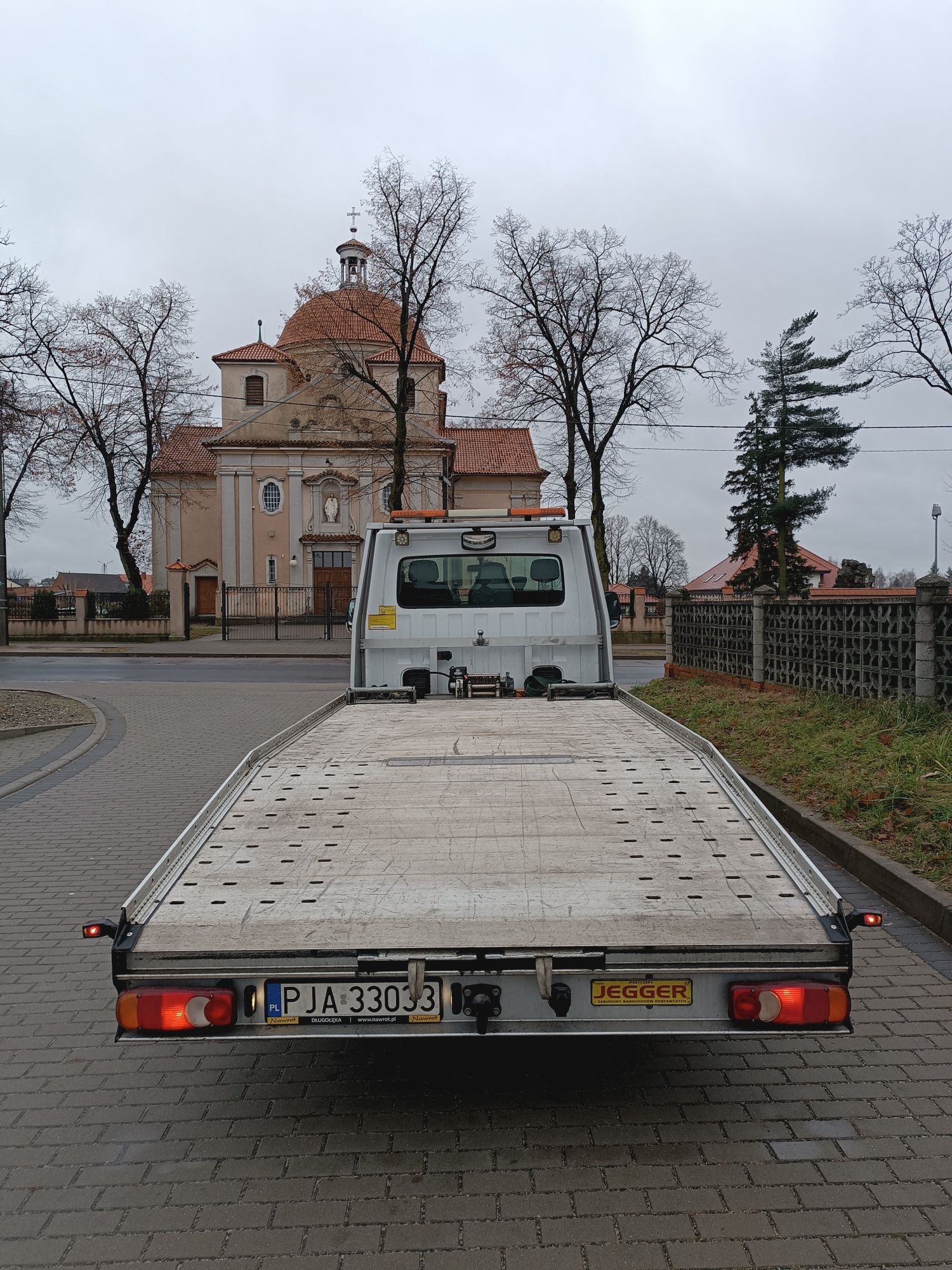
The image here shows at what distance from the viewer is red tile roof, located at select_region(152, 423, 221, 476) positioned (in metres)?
54.1

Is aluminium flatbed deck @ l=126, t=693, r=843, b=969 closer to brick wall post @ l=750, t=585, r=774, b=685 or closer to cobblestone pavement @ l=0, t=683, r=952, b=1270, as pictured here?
cobblestone pavement @ l=0, t=683, r=952, b=1270

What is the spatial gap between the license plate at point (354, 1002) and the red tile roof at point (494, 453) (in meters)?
51.0

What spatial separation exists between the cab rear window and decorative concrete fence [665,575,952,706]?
4228 mm

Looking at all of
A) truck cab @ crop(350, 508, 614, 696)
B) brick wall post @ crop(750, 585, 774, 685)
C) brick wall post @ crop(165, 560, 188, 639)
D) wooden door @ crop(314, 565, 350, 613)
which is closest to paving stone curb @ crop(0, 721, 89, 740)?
truck cab @ crop(350, 508, 614, 696)

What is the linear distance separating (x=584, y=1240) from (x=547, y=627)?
15.0 feet

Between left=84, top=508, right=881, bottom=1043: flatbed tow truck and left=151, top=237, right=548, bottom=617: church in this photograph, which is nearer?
left=84, top=508, right=881, bottom=1043: flatbed tow truck

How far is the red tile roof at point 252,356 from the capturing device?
161 ft

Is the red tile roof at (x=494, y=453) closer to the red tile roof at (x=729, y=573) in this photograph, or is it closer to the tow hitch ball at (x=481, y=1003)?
the red tile roof at (x=729, y=573)

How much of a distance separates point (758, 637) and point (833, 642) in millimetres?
2397

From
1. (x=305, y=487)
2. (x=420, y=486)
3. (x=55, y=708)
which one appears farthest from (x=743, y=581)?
(x=55, y=708)

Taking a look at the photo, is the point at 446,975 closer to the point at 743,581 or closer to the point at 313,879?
the point at 313,879

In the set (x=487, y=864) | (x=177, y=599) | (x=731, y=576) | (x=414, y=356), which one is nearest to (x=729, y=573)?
(x=731, y=576)

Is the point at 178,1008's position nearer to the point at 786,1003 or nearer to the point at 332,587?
the point at 786,1003

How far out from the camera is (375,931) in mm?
2744
